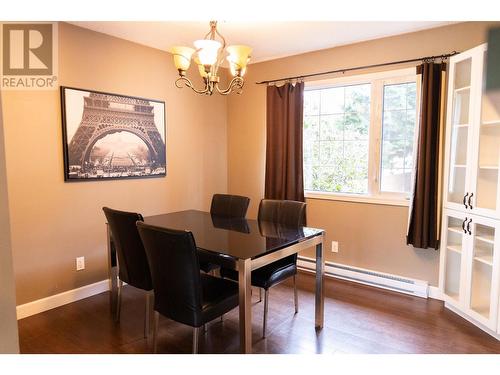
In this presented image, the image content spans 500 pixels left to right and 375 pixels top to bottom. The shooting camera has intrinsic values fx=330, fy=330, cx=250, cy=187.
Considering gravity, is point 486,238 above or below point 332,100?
below

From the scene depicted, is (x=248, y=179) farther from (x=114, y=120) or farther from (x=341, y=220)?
(x=114, y=120)

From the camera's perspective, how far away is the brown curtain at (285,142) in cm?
375

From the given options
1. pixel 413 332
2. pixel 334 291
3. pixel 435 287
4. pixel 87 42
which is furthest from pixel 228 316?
pixel 87 42

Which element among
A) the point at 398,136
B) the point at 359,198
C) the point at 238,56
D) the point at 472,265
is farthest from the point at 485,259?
the point at 238,56

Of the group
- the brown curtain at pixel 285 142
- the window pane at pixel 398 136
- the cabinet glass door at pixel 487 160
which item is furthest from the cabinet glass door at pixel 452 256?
the brown curtain at pixel 285 142

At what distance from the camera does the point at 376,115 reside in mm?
3371

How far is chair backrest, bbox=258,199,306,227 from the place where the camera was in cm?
277

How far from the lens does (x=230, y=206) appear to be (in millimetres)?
3260

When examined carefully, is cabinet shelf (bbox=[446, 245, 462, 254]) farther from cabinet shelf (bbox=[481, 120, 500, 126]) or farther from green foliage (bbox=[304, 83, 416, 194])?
cabinet shelf (bbox=[481, 120, 500, 126])

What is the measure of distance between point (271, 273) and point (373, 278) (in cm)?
149

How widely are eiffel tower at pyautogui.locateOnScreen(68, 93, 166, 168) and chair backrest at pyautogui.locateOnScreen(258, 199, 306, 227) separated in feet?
4.51

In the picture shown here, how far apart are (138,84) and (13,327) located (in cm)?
304

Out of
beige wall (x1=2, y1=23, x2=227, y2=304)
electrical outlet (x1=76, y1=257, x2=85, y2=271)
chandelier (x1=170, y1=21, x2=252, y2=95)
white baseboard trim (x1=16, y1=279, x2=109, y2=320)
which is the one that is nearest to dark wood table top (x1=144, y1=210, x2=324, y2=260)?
beige wall (x1=2, y1=23, x2=227, y2=304)

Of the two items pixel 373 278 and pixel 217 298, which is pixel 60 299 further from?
pixel 373 278
